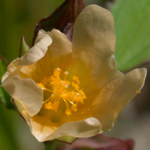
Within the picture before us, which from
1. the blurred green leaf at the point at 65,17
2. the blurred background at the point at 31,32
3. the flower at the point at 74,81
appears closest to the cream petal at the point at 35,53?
the flower at the point at 74,81

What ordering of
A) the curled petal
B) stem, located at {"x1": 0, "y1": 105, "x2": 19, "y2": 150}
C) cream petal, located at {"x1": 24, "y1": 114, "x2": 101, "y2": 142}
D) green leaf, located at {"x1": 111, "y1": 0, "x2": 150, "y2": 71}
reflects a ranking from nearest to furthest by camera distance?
cream petal, located at {"x1": 24, "y1": 114, "x2": 101, "y2": 142} < the curled petal < stem, located at {"x1": 0, "y1": 105, "x2": 19, "y2": 150} < green leaf, located at {"x1": 111, "y1": 0, "x2": 150, "y2": 71}

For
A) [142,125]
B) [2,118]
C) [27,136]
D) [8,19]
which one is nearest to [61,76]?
[2,118]

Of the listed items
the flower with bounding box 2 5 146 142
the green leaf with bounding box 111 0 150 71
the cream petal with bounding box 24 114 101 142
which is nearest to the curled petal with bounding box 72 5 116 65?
the flower with bounding box 2 5 146 142

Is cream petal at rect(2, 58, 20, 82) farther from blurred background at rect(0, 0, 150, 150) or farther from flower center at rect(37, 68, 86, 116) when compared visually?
blurred background at rect(0, 0, 150, 150)

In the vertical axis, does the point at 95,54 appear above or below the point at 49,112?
above

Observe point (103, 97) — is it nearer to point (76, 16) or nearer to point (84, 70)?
point (84, 70)

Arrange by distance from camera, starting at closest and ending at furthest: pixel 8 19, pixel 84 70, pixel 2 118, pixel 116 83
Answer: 1. pixel 116 83
2. pixel 84 70
3. pixel 2 118
4. pixel 8 19

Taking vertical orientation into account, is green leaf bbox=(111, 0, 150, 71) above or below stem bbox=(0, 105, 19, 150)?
above

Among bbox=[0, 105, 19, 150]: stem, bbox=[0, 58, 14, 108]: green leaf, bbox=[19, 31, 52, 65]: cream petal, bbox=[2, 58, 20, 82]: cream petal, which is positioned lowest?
bbox=[0, 105, 19, 150]: stem
